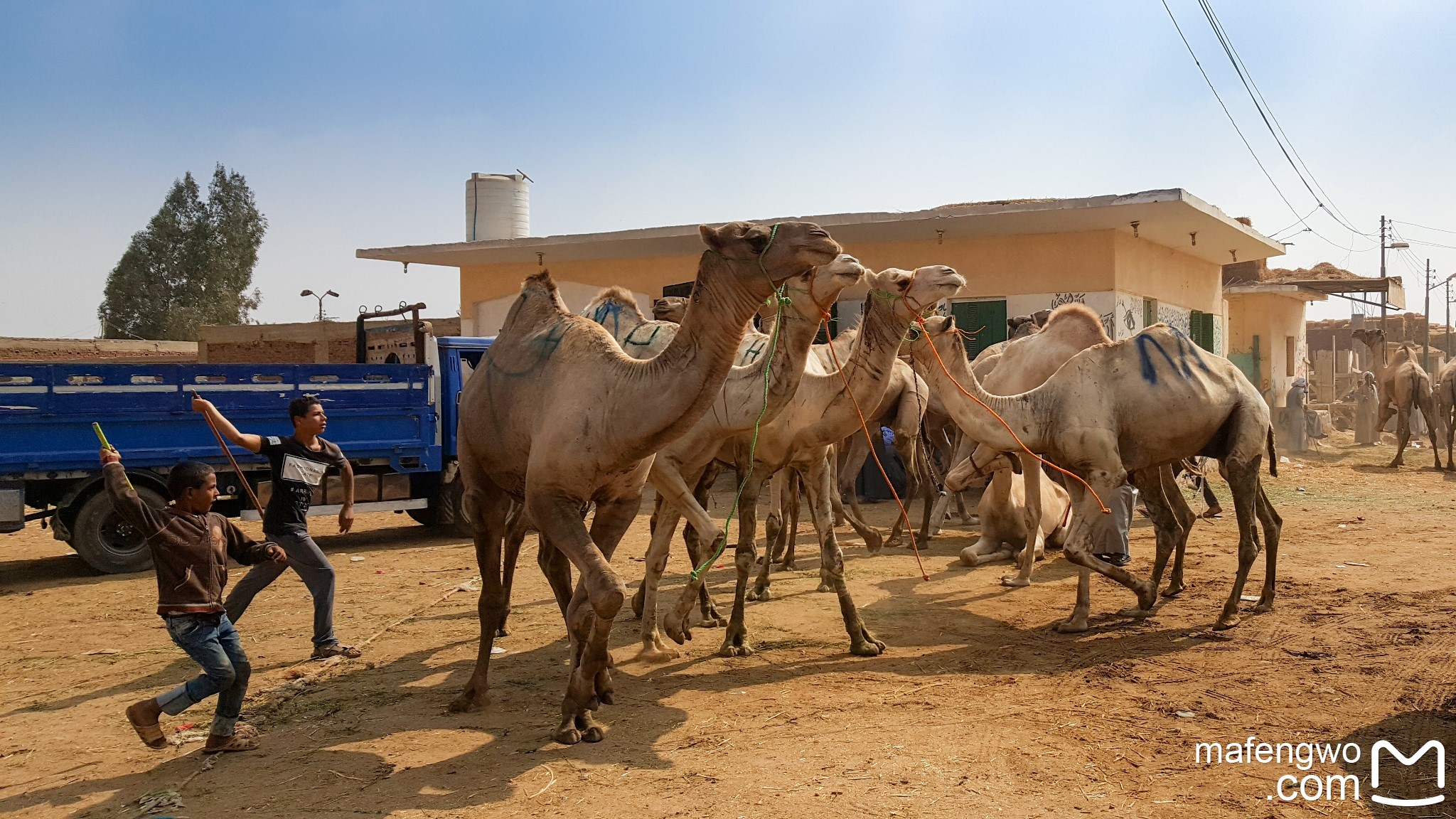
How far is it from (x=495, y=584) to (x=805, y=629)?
2.74 meters

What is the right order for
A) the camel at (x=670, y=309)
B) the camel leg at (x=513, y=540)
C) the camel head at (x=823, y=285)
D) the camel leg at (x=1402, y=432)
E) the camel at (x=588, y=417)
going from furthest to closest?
the camel leg at (x=1402, y=432) → the camel at (x=670, y=309) → the camel leg at (x=513, y=540) → the camel head at (x=823, y=285) → the camel at (x=588, y=417)

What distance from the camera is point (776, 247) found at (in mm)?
4883

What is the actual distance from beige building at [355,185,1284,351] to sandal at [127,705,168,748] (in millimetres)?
13481

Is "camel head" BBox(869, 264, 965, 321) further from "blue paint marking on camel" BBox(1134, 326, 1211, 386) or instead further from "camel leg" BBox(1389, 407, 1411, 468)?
"camel leg" BBox(1389, 407, 1411, 468)

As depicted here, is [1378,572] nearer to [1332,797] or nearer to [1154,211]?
[1332,797]

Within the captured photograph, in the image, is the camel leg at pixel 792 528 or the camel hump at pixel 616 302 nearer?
the camel hump at pixel 616 302

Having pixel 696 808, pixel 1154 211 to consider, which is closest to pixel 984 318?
pixel 1154 211

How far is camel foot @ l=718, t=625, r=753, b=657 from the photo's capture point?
7320 mm

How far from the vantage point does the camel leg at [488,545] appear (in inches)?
245

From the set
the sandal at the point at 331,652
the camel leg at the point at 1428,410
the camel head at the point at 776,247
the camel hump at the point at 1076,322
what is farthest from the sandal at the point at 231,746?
the camel leg at the point at 1428,410

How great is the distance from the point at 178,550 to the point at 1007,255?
Result: 15134mm

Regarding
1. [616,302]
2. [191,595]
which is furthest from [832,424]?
[191,595]

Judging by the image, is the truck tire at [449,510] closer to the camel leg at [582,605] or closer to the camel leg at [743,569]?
the camel leg at [743,569]

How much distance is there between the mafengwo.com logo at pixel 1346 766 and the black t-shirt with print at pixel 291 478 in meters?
5.62
